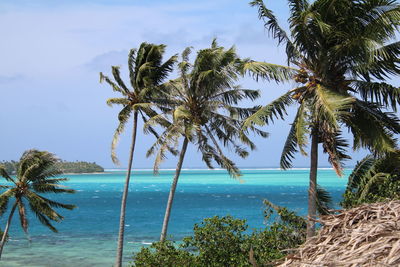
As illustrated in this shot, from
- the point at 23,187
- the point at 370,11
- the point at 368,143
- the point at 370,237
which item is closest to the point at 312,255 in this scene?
the point at 370,237

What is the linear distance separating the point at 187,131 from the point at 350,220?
A: 19.1 metres

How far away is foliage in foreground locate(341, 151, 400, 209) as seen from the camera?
62.7 ft

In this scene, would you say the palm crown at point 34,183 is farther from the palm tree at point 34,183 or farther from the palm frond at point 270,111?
the palm frond at point 270,111

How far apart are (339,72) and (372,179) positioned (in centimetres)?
507

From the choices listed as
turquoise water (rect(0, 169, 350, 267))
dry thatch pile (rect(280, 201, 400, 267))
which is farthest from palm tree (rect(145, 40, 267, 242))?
dry thatch pile (rect(280, 201, 400, 267))

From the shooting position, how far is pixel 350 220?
6.92 metres

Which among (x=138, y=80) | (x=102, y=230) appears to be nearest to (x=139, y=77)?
(x=138, y=80)

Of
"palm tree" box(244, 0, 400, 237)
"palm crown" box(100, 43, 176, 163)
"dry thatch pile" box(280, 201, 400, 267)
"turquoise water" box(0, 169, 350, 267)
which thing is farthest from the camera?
"turquoise water" box(0, 169, 350, 267)

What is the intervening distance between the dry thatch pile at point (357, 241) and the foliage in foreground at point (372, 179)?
12.0 m

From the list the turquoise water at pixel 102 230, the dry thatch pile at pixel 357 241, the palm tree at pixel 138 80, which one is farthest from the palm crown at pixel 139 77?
the dry thatch pile at pixel 357 241

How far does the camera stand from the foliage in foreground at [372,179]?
62.7 ft

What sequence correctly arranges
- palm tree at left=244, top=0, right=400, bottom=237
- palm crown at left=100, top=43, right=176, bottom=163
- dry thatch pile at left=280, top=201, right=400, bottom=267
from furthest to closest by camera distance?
palm crown at left=100, top=43, right=176, bottom=163 → palm tree at left=244, top=0, right=400, bottom=237 → dry thatch pile at left=280, top=201, right=400, bottom=267

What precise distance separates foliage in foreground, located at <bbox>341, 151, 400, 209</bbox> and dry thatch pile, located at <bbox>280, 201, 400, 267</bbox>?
39.3 ft

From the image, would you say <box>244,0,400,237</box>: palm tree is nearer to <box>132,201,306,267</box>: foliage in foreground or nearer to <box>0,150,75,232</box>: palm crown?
<box>132,201,306,267</box>: foliage in foreground
